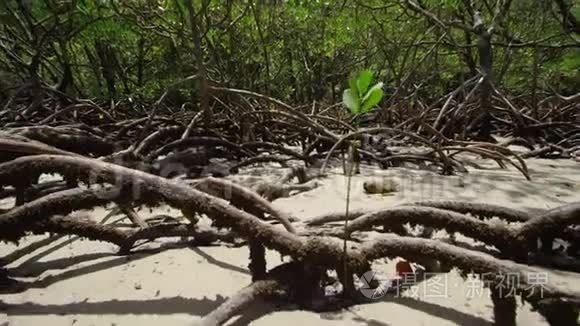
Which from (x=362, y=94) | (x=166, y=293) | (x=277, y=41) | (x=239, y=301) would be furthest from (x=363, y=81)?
(x=277, y=41)

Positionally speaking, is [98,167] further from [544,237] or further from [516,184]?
[516,184]

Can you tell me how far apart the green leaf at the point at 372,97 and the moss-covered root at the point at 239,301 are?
524 mm

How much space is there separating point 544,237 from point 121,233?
137 cm

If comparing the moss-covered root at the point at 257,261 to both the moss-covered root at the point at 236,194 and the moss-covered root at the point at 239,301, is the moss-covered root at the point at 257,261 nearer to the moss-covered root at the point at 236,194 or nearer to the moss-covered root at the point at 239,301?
the moss-covered root at the point at 239,301

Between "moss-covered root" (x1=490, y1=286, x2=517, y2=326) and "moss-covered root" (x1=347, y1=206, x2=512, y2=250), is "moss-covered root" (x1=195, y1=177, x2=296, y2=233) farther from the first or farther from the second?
"moss-covered root" (x1=490, y1=286, x2=517, y2=326)

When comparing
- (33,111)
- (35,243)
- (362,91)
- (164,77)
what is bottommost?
(35,243)

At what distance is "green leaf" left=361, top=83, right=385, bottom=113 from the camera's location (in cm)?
92


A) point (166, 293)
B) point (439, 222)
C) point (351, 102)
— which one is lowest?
point (166, 293)

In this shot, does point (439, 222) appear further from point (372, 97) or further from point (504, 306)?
point (372, 97)

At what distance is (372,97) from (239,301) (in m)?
→ 0.60

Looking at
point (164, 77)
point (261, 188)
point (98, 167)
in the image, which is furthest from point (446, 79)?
point (98, 167)

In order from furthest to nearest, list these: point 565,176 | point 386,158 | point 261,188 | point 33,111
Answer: point 33,111
point 386,158
point 565,176
point 261,188

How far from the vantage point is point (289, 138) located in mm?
4180

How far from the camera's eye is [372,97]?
3.08 feet
